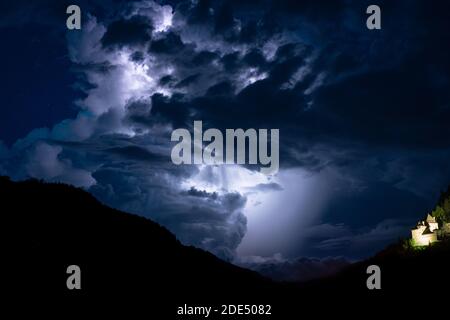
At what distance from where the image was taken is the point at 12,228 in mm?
74125

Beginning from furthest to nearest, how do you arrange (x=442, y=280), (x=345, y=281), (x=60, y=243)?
(x=345, y=281)
(x=60, y=243)
(x=442, y=280)

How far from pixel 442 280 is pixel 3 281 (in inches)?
2543

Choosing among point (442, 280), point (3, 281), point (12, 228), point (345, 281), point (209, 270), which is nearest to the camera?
point (3, 281)

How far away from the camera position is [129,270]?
84812mm

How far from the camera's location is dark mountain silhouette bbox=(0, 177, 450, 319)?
63.8 metres

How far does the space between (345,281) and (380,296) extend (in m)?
30.1

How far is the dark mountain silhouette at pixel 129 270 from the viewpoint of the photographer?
63781 millimetres

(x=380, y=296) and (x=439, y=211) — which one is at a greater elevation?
(x=439, y=211)
